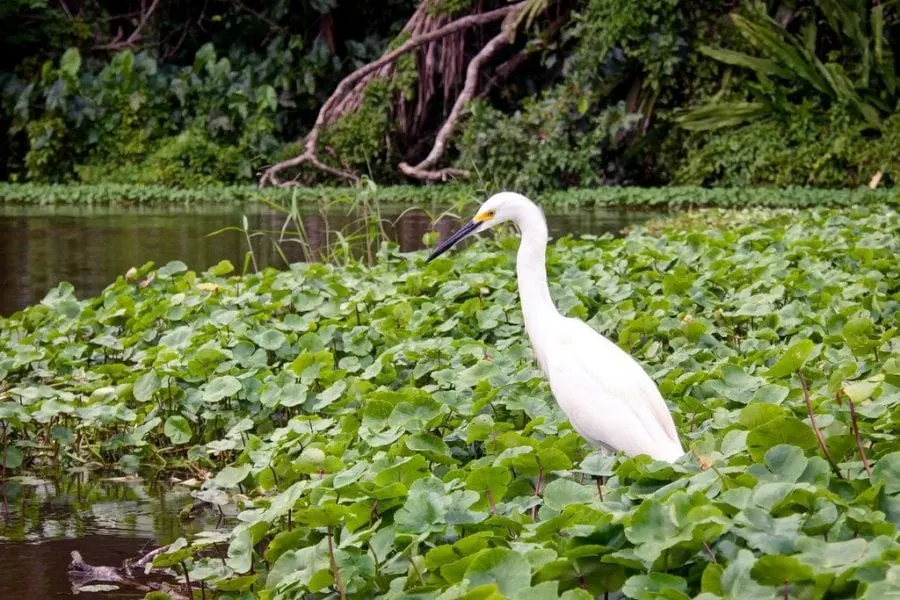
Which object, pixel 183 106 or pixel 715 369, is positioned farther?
pixel 183 106

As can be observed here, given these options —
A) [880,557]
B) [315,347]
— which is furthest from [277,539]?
[315,347]

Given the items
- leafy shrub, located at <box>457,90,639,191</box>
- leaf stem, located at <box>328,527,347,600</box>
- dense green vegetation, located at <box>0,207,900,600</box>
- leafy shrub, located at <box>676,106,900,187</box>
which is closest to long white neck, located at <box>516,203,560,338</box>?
dense green vegetation, located at <box>0,207,900,600</box>

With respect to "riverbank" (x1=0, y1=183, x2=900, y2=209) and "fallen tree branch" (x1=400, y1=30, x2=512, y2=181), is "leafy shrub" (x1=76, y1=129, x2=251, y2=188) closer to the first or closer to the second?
"riverbank" (x1=0, y1=183, x2=900, y2=209)

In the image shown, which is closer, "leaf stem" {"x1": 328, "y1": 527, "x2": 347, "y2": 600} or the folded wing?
"leaf stem" {"x1": 328, "y1": 527, "x2": 347, "y2": 600}

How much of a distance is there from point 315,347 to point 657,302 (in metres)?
1.20

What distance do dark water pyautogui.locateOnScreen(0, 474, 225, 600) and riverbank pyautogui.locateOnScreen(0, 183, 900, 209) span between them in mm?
5532

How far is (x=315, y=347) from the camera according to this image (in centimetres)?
427

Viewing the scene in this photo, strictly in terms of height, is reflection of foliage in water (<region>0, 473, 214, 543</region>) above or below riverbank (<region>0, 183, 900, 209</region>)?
above

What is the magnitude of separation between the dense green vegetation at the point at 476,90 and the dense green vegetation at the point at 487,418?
6708 mm

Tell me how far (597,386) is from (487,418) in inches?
11.4

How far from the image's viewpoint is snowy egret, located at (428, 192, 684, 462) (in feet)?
9.45

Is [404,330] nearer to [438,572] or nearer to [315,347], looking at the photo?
[315,347]

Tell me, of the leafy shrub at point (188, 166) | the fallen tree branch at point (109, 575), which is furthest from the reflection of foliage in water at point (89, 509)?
the leafy shrub at point (188, 166)

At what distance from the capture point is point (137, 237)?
1102cm
